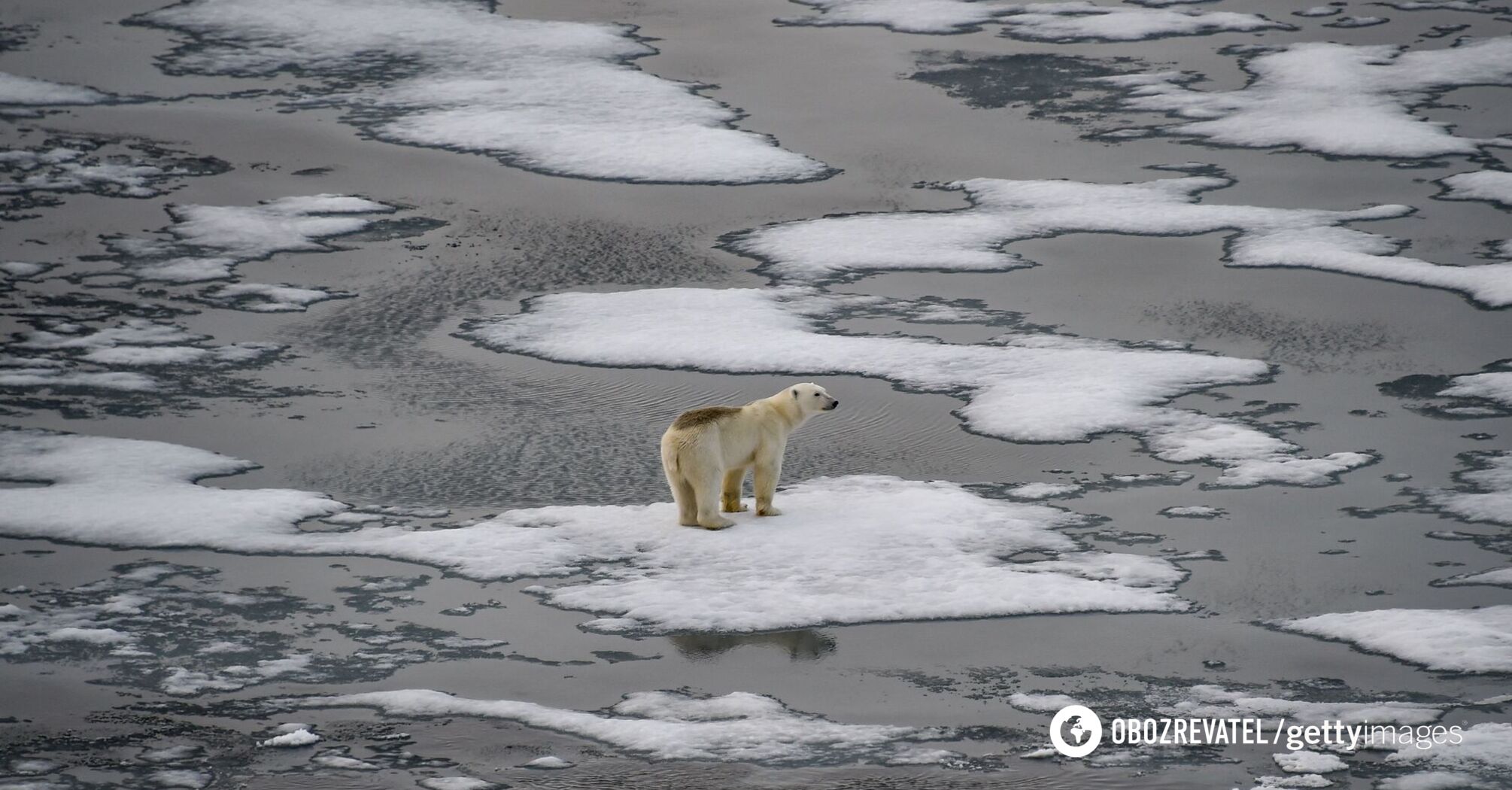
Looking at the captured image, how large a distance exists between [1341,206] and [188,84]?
33.3 feet

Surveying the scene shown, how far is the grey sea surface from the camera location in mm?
5793

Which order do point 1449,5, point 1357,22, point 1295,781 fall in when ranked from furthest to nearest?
point 1449,5, point 1357,22, point 1295,781

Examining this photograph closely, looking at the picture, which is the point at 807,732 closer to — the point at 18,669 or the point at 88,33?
the point at 18,669

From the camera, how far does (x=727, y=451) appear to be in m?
7.47

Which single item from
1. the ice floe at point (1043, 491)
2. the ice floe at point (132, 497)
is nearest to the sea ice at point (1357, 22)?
the ice floe at point (1043, 491)

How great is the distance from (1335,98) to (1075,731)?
10.7 m

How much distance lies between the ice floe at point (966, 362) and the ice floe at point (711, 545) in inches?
45.7

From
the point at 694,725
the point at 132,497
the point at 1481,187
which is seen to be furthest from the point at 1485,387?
the point at 132,497

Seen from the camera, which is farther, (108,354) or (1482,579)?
(108,354)

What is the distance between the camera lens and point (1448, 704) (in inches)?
229

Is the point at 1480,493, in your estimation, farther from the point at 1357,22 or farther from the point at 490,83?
the point at 1357,22

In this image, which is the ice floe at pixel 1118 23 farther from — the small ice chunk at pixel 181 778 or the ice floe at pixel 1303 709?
the small ice chunk at pixel 181 778

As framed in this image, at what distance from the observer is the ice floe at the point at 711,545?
671 cm

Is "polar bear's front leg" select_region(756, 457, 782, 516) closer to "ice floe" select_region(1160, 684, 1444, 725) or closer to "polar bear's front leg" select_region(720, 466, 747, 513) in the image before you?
"polar bear's front leg" select_region(720, 466, 747, 513)
